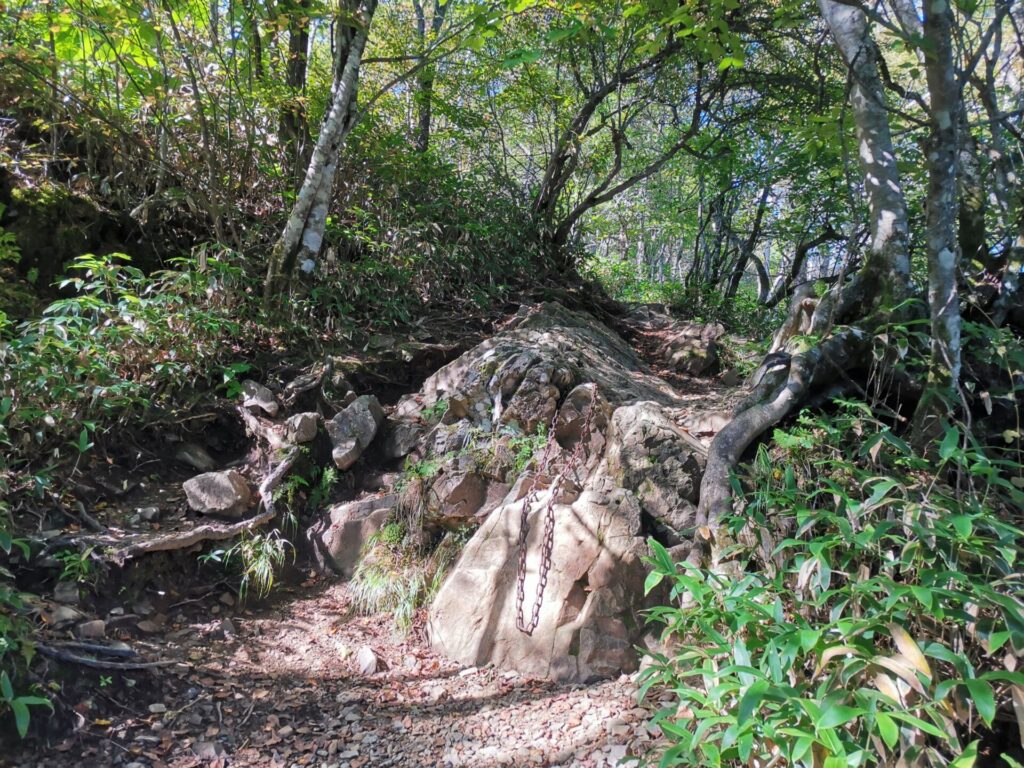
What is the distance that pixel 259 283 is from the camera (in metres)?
5.64

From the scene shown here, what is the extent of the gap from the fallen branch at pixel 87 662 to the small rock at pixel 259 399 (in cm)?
213

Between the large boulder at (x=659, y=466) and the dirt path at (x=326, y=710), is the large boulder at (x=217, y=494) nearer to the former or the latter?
the dirt path at (x=326, y=710)

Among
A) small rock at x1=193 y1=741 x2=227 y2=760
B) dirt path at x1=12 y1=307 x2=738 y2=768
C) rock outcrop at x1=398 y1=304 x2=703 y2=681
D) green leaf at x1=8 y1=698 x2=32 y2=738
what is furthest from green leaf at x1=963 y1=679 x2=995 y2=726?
green leaf at x1=8 y1=698 x2=32 y2=738

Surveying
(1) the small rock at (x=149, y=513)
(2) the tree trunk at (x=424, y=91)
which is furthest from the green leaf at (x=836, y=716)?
(2) the tree trunk at (x=424, y=91)

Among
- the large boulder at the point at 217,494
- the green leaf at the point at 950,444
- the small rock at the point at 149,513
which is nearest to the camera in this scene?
the green leaf at the point at 950,444

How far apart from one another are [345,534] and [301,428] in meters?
0.90

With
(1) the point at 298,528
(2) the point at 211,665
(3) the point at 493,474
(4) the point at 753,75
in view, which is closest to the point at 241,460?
(1) the point at 298,528

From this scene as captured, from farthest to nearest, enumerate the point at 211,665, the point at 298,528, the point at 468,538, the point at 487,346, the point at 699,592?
the point at 487,346 → the point at 298,528 → the point at 468,538 → the point at 211,665 → the point at 699,592

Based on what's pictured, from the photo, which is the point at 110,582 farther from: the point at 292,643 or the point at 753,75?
the point at 753,75

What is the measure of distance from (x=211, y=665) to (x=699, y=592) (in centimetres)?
274

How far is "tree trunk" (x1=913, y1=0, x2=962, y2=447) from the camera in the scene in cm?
319

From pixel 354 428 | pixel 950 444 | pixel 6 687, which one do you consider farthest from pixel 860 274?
pixel 6 687

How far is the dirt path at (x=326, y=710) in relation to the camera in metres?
2.79

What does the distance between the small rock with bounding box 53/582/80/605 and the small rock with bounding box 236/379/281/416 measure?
1.82 m
